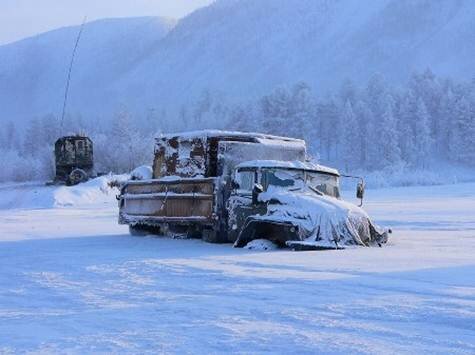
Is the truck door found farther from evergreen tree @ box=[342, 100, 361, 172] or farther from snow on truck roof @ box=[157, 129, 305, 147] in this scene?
evergreen tree @ box=[342, 100, 361, 172]

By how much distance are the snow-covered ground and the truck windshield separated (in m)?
1.70

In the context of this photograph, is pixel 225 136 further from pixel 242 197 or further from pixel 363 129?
pixel 363 129

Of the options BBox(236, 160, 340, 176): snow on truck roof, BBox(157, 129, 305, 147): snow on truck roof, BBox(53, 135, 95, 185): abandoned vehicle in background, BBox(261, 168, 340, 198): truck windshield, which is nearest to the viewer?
BBox(261, 168, 340, 198): truck windshield

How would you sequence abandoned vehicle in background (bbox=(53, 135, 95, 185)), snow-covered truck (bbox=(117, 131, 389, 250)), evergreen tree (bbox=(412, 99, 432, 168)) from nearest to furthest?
snow-covered truck (bbox=(117, 131, 389, 250))
abandoned vehicle in background (bbox=(53, 135, 95, 185))
evergreen tree (bbox=(412, 99, 432, 168))

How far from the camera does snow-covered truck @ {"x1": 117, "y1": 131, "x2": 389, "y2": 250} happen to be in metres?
12.2

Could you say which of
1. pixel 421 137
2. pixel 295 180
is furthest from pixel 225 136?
pixel 421 137

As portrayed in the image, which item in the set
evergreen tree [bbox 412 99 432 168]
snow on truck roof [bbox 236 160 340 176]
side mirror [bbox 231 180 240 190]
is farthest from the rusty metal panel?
evergreen tree [bbox 412 99 432 168]

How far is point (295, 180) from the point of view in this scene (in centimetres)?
1338

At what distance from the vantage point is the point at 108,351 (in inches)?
193

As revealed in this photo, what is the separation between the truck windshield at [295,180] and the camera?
522 inches

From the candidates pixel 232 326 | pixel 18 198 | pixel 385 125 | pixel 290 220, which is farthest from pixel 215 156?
pixel 385 125

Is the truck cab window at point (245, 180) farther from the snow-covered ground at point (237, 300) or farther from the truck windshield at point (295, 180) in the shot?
the snow-covered ground at point (237, 300)

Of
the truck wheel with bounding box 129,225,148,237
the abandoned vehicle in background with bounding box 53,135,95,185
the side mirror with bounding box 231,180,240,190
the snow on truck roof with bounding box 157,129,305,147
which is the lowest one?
the truck wheel with bounding box 129,225,148,237

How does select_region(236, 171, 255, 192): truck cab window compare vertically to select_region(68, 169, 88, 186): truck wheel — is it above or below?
below
